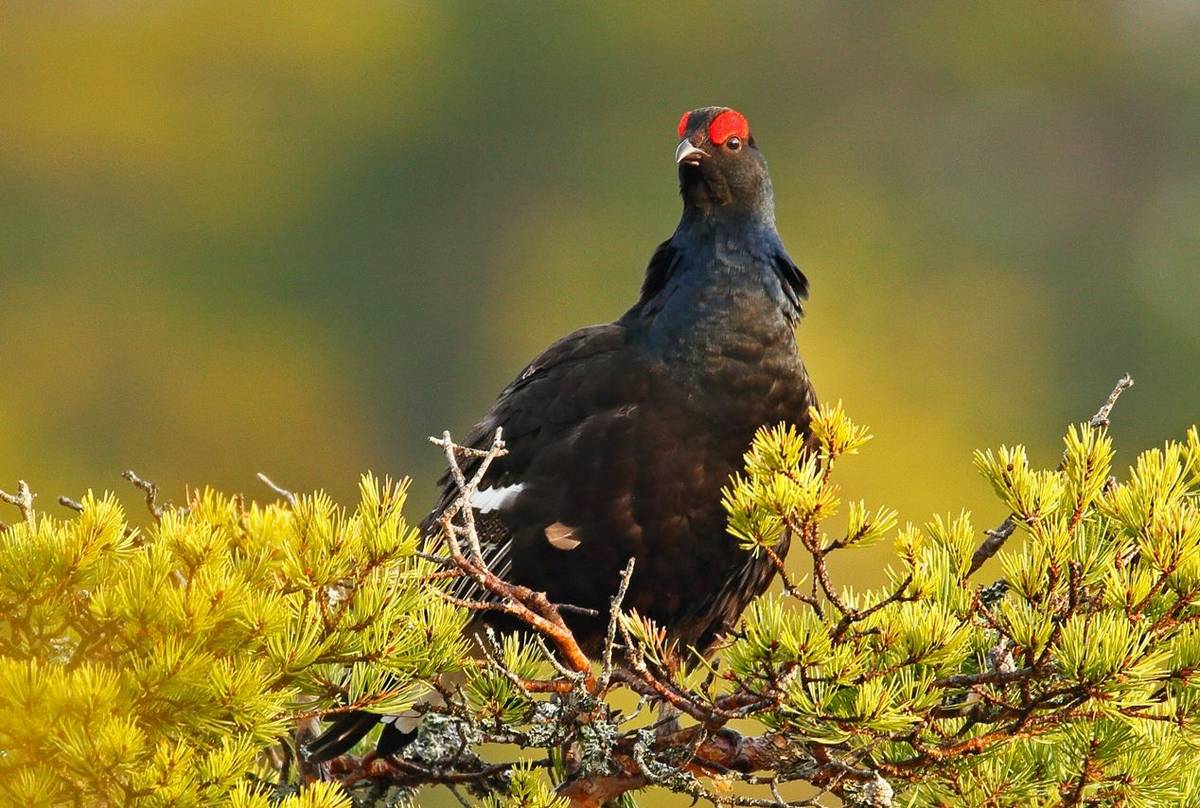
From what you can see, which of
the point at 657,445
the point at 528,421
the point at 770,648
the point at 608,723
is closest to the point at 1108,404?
the point at 770,648

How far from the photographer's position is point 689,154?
5.30m

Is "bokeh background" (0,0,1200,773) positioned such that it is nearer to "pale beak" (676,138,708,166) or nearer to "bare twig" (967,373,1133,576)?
"pale beak" (676,138,708,166)

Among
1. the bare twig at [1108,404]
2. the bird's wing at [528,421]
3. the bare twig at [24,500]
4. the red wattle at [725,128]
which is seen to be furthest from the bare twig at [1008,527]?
the red wattle at [725,128]

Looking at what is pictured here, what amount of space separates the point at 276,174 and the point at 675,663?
152ft

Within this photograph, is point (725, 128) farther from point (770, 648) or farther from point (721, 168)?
point (770, 648)

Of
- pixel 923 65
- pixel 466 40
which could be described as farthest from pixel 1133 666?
pixel 923 65

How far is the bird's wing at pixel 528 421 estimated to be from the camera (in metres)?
4.92

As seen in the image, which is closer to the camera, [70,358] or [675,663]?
[675,663]

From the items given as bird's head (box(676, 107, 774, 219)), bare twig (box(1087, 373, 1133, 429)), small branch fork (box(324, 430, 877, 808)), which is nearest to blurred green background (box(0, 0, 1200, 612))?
bird's head (box(676, 107, 774, 219))

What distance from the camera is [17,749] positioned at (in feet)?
9.22

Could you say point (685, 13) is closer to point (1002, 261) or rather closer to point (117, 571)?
point (1002, 261)

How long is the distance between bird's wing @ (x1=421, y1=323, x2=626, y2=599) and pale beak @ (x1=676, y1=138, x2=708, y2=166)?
54cm

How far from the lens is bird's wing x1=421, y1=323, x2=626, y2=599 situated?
16.1 ft

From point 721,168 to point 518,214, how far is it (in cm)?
4090
